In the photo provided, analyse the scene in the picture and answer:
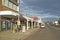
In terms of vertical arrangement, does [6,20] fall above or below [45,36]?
above

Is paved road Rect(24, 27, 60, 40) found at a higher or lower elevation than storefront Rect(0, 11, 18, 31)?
lower

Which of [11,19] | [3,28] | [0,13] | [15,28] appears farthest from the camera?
[11,19]

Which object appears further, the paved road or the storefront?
the storefront

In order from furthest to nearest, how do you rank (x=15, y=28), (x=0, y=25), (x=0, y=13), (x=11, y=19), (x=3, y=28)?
1. (x=11, y=19)
2. (x=3, y=28)
3. (x=0, y=25)
4. (x=15, y=28)
5. (x=0, y=13)

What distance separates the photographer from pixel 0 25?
47.4 m

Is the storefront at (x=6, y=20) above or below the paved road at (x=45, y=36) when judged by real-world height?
above

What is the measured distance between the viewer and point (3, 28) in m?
50.5

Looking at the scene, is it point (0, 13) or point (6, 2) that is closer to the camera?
point (0, 13)

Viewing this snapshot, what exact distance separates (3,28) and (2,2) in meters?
6.13

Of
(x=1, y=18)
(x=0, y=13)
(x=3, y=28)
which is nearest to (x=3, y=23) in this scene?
(x=3, y=28)

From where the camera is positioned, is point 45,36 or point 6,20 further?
point 6,20

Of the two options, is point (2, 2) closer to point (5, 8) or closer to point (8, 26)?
point (5, 8)

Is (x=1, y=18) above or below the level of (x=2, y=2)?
below

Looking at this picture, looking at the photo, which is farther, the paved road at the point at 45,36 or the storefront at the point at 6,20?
the storefront at the point at 6,20
